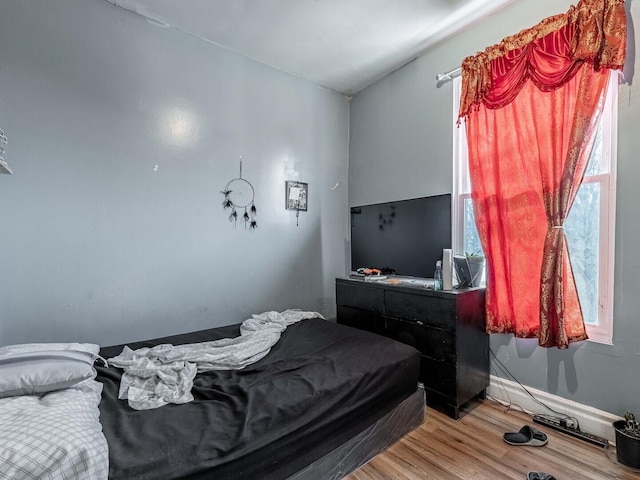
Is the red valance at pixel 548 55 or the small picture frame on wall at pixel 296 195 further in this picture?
the small picture frame on wall at pixel 296 195

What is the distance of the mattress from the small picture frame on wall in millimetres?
1439

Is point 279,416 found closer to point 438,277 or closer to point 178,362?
point 178,362

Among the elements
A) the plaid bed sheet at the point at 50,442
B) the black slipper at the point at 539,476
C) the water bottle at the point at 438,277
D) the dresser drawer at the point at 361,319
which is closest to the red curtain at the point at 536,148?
the water bottle at the point at 438,277

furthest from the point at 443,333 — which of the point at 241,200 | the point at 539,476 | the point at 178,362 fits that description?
the point at 241,200

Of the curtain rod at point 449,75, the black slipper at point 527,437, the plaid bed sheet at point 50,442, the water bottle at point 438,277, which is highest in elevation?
the curtain rod at point 449,75

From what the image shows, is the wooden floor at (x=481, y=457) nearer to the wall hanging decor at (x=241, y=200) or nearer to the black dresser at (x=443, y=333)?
the black dresser at (x=443, y=333)

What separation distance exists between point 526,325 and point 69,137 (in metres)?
3.18

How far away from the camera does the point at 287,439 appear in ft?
4.07

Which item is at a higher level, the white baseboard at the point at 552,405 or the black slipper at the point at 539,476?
the white baseboard at the point at 552,405

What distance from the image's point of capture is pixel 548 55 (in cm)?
192

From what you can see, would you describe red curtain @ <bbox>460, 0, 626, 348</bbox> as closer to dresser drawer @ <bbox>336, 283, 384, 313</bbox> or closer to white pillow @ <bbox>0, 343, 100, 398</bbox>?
dresser drawer @ <bbox>336, 283, 384, 313</bbox>

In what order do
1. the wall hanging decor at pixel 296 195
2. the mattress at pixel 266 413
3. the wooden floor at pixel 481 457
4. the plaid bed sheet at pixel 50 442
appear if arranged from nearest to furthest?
the plaid bed sheet at pixel 50 442
the mattress at pixel 266 413
the wooden floor at pixel 481 457
the wall hanging decor at pixel 296 195

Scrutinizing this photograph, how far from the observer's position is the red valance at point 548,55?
→ 1680 millimetres

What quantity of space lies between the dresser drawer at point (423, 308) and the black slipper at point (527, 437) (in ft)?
2.12
